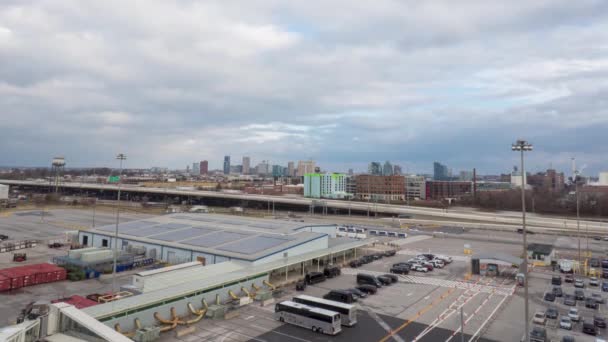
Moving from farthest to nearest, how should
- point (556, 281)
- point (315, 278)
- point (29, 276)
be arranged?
point (556, 281) < point (315, 278) < point (29, 276)

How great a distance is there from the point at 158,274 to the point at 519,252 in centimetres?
4492

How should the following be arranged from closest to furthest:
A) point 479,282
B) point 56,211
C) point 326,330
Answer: point 326,330 < point 479,282 < point 56,211

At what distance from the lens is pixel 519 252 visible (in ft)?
157

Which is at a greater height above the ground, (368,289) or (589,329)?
(368,289)

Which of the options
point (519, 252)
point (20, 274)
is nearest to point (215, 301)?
point (20, 274)

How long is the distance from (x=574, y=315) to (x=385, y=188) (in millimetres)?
122414

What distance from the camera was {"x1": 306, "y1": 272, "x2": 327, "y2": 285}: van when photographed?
3186 centimetres

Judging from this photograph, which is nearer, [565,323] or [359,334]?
[359,334]

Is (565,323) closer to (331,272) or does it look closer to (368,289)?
(368,289)

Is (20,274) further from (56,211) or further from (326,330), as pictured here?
(56,211)

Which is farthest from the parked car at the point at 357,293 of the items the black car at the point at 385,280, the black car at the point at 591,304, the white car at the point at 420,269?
the black car at the point at 591,304

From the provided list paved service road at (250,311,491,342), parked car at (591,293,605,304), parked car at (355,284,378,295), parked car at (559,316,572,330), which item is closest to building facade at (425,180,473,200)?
parked car at (591,293,605,304)

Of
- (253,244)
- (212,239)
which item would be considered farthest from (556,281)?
(212,239)

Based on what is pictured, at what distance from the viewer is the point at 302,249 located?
36312 mm
